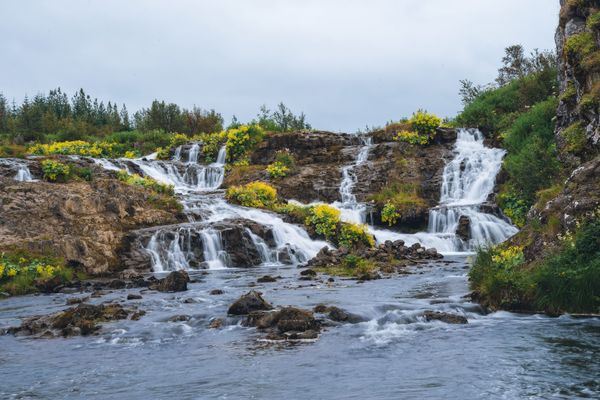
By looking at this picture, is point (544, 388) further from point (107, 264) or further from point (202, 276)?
point (107, 264)

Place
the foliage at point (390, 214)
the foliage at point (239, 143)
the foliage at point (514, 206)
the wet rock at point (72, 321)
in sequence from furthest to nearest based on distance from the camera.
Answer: the foliage at point (239, 143) < the foliage at point (390, 214) < the foliage at point (514, 206) < the wet rock at point (72, 321)

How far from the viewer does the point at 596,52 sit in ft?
70.2

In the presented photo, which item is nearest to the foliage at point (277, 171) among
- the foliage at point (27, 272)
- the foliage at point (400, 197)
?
the foliage at point (400, 197)

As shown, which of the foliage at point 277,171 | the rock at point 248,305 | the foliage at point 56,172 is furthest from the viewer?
the foliage at point 277,171

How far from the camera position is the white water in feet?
91.9

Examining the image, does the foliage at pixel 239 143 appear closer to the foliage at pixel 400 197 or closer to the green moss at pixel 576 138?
the foliage at pixel 400 197

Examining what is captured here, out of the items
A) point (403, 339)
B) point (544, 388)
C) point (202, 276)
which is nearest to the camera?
point (544, 388)

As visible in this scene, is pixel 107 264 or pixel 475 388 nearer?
pixel 475 388

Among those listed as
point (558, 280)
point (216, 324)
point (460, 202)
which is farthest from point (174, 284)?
point (460, 202)

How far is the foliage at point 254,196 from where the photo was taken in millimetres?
31375

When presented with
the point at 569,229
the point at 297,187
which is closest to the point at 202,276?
the point at 569,229

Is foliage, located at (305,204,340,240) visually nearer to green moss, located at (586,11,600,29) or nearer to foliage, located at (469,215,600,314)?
green moss, located at (586,11,600,29)

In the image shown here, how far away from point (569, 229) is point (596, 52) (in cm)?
1200

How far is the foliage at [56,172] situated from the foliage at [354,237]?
550 inches
